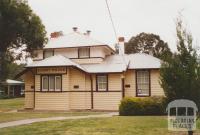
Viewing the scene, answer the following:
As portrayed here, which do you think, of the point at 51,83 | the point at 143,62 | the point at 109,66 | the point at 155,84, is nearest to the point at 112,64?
the point at 109,66

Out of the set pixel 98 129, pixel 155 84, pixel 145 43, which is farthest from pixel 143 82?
pixel 145 43

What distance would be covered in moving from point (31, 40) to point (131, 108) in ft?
32.9

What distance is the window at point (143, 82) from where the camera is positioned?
32.5m

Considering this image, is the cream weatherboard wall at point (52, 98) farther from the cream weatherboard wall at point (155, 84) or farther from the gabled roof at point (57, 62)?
the cream weatherboard wall at point (155, 84)

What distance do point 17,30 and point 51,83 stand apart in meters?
6.57

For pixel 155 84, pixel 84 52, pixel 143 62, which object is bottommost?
pixel 155 84

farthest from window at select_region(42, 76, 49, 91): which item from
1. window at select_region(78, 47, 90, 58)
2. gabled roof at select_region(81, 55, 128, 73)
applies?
window at select_region(78, 47, 90, 58)

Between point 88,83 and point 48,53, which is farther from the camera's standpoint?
point 48,53

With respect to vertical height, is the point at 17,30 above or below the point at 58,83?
above

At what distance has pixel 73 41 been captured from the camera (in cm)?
3709

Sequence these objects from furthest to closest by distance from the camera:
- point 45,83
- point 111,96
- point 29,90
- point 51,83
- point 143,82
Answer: point 29,90 → point 45,83 → point 51,83 → point 143,82 → point 111,96

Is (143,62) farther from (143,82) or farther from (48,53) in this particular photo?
(48,53)

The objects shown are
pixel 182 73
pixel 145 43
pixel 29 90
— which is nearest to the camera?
pixel 182 73

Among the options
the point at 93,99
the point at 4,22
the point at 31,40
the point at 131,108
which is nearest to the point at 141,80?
the point at 93,99
